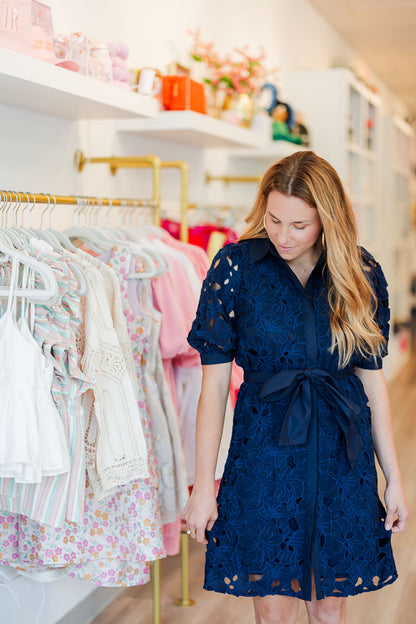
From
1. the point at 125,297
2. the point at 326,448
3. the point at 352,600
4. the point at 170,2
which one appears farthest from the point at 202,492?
the point at 170,2

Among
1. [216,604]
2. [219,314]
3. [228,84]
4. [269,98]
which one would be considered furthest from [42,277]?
[269,98]

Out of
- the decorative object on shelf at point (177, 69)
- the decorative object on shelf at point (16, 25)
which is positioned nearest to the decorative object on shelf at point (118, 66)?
the decorative object on shelf at point (16, 25)

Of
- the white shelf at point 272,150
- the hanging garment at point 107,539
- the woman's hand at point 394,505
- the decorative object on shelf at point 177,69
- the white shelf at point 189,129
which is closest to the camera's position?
the woman's hand at point 394,505

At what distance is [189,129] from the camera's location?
2.80m

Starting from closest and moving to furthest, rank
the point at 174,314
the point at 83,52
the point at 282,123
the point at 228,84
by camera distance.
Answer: the point at 83,52
the point at 174,314
the point at 228,84
the point at 282,123

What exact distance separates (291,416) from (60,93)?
40.5 inches

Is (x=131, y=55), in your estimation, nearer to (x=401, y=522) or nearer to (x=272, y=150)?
(x=272, y=150)

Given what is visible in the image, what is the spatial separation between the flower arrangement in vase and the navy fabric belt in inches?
76.0

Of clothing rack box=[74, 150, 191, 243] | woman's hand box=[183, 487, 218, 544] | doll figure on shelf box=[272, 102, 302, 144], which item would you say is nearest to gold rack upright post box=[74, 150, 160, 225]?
clothing rack box=[74, 150, 191, 243]

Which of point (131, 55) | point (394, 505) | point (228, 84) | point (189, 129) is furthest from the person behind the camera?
point (228, 84)

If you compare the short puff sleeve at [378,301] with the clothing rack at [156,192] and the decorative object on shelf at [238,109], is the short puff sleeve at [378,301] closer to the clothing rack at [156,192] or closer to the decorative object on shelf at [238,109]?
the clothing rack at [156,192]

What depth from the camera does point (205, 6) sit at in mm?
3627

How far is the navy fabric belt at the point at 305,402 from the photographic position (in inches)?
63.0

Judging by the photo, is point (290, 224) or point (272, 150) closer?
point (290, 224)
